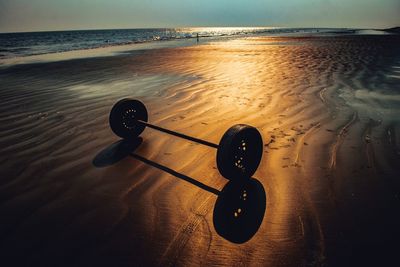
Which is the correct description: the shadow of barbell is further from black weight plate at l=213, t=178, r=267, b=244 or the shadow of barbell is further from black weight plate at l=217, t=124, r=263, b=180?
black weight plate at l=217, t=124, r=263, b=180

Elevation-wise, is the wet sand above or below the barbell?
below

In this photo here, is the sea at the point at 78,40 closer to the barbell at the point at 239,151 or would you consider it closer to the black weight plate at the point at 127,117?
the black weight plate at the point at 127,117

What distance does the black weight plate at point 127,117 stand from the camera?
13.4 feet

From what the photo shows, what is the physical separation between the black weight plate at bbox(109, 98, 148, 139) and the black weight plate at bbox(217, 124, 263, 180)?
78.4 inches

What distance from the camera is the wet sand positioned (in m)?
2.13

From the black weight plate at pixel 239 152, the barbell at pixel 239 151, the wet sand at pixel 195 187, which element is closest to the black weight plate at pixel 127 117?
the wet sand at pixel 195 187

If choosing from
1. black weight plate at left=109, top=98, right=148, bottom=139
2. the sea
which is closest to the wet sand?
black weight plate at left=109, top=98, right=148, bottom=139

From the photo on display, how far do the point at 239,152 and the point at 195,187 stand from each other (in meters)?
0.63

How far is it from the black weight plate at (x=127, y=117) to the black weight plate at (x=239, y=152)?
1.99 meters

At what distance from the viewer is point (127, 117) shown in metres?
4.32

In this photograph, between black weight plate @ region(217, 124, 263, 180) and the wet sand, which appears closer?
the wet sand

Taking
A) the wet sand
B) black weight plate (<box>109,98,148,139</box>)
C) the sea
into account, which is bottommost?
the sea

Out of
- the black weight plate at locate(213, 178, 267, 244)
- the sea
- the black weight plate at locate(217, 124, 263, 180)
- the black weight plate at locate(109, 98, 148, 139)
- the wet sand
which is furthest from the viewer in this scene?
the sea

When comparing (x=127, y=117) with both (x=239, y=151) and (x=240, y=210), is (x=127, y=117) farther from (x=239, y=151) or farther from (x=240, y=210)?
(x=240, y=210)
